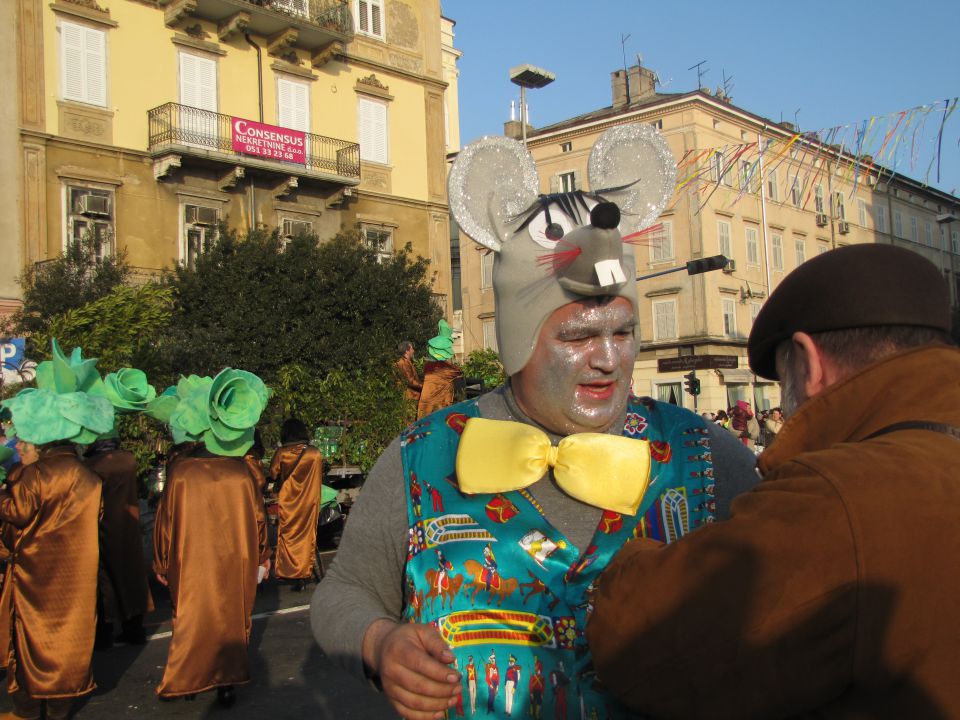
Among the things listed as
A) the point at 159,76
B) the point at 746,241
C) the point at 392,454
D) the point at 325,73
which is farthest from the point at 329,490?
the point at 746,241

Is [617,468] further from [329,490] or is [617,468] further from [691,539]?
[329,490]

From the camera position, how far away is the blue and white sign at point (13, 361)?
38.7ft

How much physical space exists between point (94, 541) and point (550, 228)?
4.41 m

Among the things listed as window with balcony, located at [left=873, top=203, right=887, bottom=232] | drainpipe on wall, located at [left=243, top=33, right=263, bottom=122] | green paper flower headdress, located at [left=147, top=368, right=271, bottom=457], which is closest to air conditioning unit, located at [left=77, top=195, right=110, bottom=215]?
drainpipe on wall, located at [left=243, top=33, right=263, bottom=122]

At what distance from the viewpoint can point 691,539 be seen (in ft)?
4.10

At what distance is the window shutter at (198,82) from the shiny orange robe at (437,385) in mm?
12294

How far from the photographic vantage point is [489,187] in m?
2.20

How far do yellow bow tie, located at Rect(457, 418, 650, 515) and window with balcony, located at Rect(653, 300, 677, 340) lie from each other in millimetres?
32427

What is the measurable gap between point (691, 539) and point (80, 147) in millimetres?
19855

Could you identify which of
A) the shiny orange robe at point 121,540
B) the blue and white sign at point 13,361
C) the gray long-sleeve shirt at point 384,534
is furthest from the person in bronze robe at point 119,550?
the gray long-sleeve shirt at point 384,534

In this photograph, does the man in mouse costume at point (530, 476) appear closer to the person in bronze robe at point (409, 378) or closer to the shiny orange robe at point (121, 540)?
the shiny orange robe at point (121, 540)

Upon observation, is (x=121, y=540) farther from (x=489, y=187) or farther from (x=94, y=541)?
(x=489, y=187)

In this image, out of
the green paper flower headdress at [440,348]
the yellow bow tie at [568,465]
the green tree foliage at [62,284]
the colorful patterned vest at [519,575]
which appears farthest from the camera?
the green tree foliage at [62,284]

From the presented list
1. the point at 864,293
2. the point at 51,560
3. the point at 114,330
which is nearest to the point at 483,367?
the point at 114,330
